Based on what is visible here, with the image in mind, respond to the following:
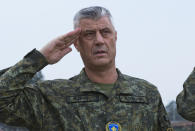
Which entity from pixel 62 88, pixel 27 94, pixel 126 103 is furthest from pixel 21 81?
pixel 126 103

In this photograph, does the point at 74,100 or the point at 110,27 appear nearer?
the point at 74,100

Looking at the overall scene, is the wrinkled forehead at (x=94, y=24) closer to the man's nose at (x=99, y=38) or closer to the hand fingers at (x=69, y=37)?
the man's nose at (x=99, y=38)

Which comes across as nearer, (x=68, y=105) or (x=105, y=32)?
(x=68, y=105)

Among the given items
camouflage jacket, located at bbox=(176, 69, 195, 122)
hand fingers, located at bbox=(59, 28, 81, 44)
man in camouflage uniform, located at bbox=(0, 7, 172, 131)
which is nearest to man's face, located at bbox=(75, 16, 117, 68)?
man in camouflage uniform, located at bbox=(0, 7, 172, 131)

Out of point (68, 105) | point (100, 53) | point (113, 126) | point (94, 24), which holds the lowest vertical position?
point (113, 126)

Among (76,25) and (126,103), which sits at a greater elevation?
(76,25)

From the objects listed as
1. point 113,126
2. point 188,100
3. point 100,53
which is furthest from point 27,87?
point 188,100

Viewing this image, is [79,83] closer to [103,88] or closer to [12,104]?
[103,88]

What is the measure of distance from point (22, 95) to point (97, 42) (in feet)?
3.08

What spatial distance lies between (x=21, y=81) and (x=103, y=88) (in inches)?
35.2

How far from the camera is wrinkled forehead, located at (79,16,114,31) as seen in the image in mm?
3762

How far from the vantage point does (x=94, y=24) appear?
148 inches

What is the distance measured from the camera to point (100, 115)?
3.53m

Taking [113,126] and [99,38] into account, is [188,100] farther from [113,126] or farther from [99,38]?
[99,38]
